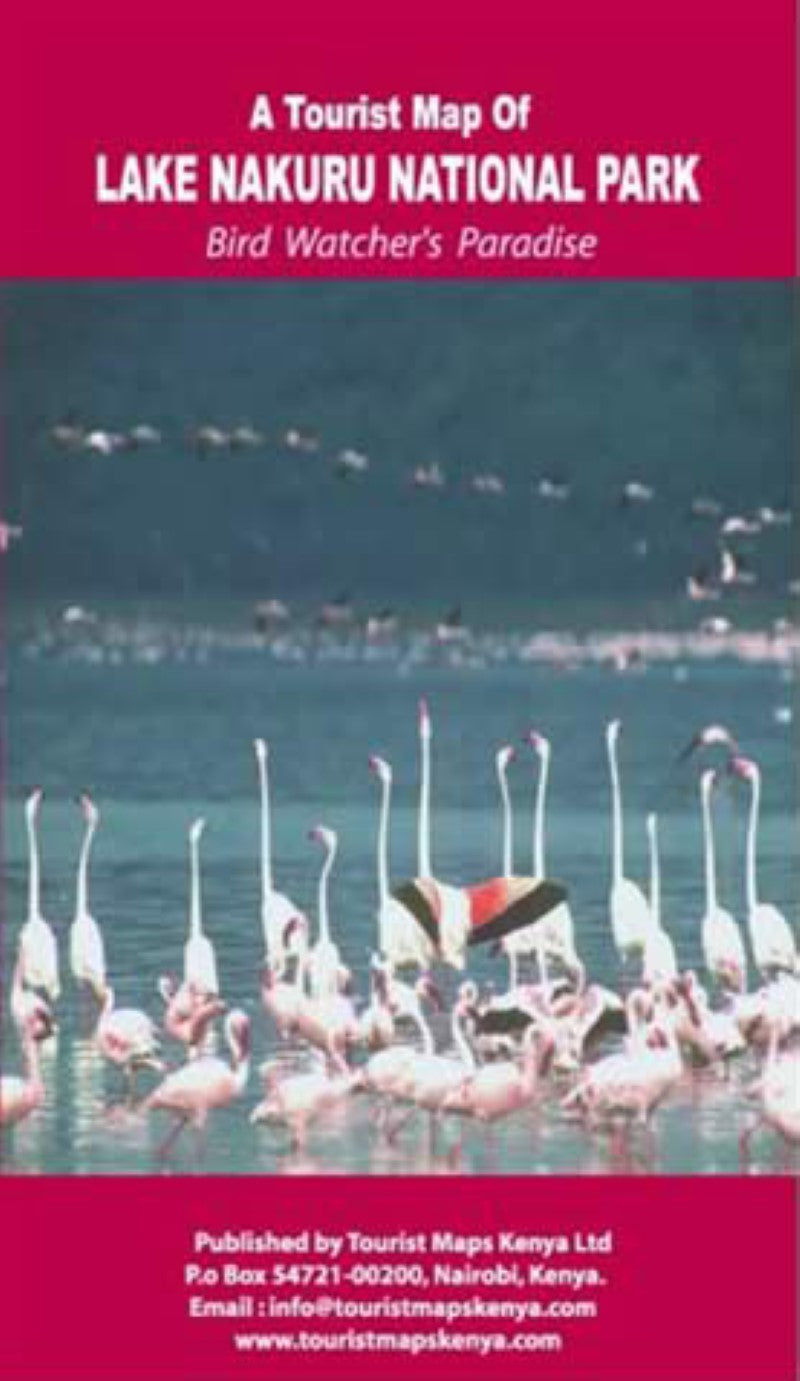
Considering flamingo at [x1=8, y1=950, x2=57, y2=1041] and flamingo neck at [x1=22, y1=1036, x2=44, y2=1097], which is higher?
flamingo at [x1=8, y1=950, x2=57, y2=1041]

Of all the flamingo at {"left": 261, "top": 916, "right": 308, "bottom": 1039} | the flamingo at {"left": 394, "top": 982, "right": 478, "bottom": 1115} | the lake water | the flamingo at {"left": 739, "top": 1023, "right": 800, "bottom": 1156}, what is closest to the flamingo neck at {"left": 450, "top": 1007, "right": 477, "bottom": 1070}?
the flamingo at {"left": 394, "top": 982, "right": 478, "bottom": 1115}

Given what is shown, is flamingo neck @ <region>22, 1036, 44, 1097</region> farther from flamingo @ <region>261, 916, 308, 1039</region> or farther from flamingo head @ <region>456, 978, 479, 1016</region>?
flamingo head @ <region>456, 978, 479, 1016</region>

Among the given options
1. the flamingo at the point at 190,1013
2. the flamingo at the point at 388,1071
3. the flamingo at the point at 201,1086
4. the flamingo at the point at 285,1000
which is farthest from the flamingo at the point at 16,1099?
the flamingo at the point at 285,1000

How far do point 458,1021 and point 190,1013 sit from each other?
2426mm

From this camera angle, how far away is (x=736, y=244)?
21.7m

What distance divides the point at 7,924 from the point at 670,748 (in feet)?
143

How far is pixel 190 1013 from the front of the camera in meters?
23.6

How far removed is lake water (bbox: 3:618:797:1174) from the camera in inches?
838

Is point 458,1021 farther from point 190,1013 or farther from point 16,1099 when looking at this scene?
point 190,1013

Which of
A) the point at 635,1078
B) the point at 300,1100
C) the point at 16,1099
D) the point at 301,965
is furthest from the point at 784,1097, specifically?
the point at 301,965
